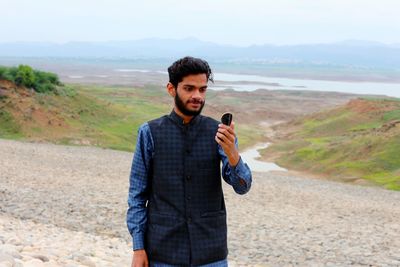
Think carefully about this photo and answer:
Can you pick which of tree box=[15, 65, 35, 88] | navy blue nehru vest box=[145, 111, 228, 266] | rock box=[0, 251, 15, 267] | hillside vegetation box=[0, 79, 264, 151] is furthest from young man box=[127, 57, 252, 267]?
tree box=[15, 65, 35, 88]

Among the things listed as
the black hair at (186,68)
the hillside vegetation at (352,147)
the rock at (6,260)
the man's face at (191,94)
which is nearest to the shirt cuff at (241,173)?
the man's face at (191,94)

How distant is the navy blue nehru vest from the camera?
4996 millimetres

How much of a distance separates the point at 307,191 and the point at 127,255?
731 inches

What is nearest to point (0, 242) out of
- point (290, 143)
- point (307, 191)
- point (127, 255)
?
point (127, 255)

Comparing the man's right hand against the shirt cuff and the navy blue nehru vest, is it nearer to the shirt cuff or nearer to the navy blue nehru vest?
the navy blue nehru vest

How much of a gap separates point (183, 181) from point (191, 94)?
71 centimetres

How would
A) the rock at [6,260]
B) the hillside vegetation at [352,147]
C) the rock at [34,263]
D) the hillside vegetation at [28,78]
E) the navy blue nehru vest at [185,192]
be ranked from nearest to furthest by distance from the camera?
the navy blue nehru vest at [185,192] → the rock at [6,260] → the rock at [34,263] → the hillside vegetation at [352,147] → the hillside vegetation at [28,78]

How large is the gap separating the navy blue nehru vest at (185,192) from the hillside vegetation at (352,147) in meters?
35.1

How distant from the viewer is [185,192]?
197 inches

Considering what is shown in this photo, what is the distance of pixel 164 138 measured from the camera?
16.6ft

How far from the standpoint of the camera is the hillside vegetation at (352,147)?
4434 centimetres

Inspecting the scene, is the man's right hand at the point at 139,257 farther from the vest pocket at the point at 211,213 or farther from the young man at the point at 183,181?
the vest pocket at the point at 211,213

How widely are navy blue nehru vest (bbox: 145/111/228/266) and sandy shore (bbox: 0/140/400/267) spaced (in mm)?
4216

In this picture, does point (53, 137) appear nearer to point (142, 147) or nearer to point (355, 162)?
point (355, 162)
